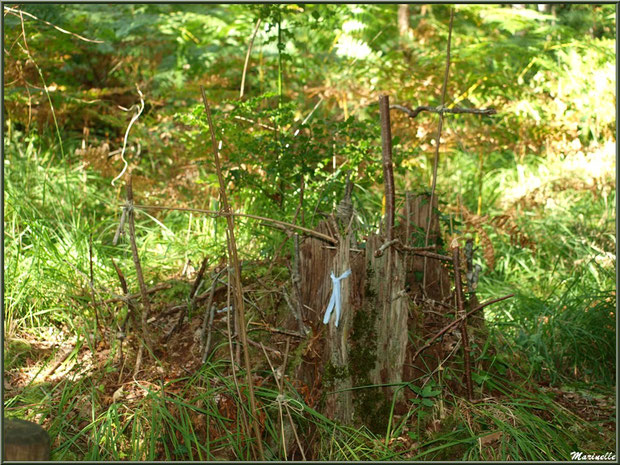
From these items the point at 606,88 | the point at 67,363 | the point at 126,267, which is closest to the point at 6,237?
the point at 126,267

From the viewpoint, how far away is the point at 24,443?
203 centimetres

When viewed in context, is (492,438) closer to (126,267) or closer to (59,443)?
(59,443)

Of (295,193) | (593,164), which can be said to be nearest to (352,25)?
(593,164)

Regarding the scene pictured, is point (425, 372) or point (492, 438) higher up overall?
point (425, 372)

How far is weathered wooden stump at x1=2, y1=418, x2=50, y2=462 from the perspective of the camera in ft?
6.61

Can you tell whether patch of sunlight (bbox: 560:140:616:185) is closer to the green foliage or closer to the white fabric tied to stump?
the green foliage

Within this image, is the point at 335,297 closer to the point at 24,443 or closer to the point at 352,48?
the point at 24,443

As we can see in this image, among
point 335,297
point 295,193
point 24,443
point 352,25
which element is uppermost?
point 352,25

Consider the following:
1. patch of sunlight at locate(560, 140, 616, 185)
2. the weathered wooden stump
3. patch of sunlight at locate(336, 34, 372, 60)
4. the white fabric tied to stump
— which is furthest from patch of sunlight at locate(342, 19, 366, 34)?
the weathered wooden stump

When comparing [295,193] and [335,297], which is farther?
[295,193]

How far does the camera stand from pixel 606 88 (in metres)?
7.28

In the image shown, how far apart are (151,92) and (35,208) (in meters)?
3.39

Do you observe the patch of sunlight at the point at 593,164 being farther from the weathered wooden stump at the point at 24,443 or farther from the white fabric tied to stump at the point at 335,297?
the weathered wooden stump at the point at 24,443

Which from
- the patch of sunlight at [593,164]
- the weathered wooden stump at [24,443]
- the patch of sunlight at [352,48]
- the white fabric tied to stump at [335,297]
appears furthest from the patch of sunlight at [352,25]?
the weathered wooden stump at [24,443]
